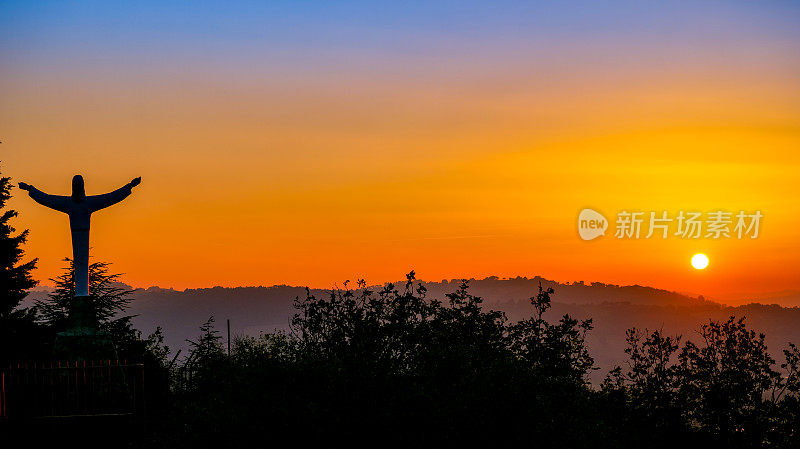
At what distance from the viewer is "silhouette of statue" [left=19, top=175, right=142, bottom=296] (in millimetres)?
27938

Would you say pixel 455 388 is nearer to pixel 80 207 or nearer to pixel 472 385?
pixel 472 385

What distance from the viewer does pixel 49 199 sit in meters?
28.1

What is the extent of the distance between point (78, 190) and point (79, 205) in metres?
→ 0.45

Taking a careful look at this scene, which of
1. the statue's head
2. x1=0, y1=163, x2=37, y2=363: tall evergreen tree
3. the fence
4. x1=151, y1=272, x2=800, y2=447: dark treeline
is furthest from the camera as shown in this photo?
x1=0, y1=163, x2=37, y2=363: tall evergreen tree

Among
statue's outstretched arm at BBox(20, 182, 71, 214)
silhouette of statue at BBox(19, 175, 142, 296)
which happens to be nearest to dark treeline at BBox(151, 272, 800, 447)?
silhouette of statue at BBox(19, 175, 142, 296)

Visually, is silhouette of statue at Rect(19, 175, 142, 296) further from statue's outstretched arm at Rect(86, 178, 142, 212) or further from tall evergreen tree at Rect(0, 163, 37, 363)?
tall evergreen tree at Rect(0, 163, 37, 363)

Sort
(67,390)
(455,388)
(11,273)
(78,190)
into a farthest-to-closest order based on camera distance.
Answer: (11,273) → (78,190) → (67,390) → (455,388)

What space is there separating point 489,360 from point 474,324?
507 centimetres

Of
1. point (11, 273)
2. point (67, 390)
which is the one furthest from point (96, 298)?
point (67, 390)

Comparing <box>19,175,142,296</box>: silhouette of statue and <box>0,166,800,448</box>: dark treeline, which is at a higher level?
<box>19,175,142,296</box>: silhouette of statue

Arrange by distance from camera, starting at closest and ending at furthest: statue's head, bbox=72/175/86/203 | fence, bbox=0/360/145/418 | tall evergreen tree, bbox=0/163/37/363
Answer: fence, bbox=0/360/145/418 < statue's head, bbox=72/175/86/203 < tall evergreen tree, bbox=0/163/37/363

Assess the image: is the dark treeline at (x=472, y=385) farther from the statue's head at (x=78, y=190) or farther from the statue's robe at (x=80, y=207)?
the statue's head at (x=78, y=190)

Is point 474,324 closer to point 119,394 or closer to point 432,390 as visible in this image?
point 432,390

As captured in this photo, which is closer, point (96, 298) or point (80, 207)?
point (80, 207)
